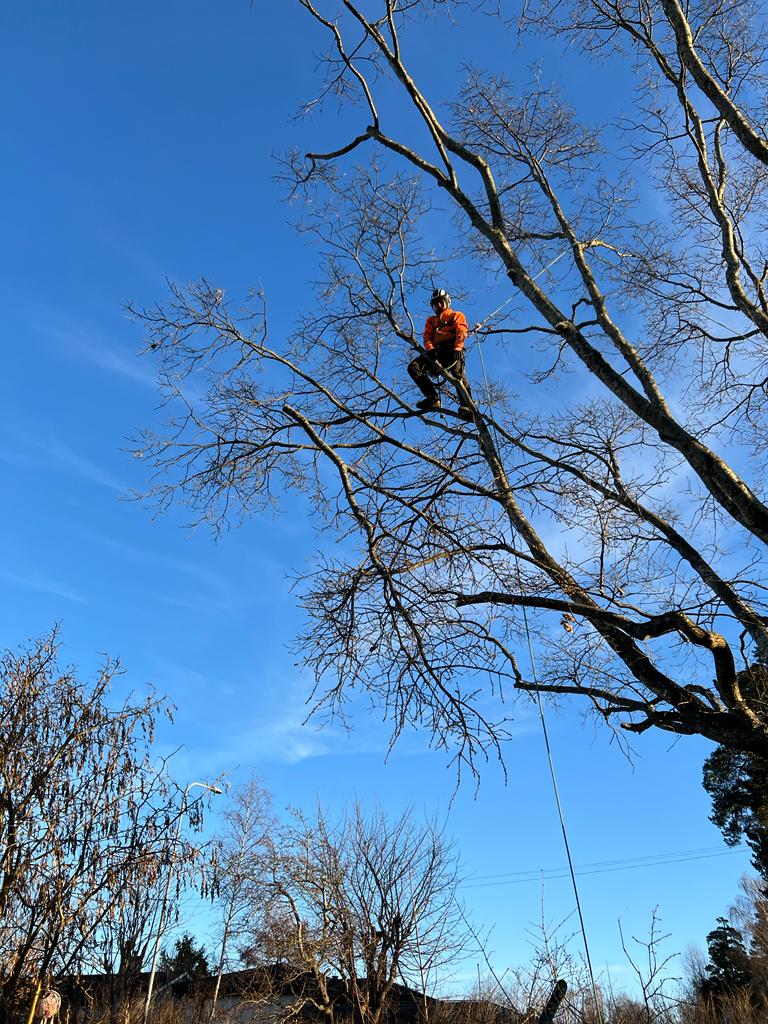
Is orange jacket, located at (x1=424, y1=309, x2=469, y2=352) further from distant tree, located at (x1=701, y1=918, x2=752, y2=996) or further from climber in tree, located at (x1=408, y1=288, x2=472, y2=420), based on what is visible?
distant tree, located at (x1=701, y1=918, x2=752, y2=996)

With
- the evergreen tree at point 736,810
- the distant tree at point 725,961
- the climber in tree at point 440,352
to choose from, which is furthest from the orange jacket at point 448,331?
the distant tree at point 725,961

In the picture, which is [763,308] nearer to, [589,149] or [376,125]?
[589,149]

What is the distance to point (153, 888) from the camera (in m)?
8.32

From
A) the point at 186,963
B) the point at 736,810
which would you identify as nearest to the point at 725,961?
the point at 736,810

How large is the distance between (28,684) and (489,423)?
235 inches

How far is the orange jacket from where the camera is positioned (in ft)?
21.0

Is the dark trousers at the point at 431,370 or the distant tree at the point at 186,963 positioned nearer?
the dark trousers at the point at 431,370

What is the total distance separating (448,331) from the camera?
21.0 ft

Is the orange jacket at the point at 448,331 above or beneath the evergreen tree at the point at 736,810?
beneath

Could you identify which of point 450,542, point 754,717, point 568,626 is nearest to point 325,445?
point 450,542

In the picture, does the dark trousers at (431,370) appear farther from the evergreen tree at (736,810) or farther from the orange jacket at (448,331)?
the evergreen tree at (736,810)

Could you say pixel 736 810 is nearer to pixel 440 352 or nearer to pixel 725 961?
pixel 725 961

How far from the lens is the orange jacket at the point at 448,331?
6.39m

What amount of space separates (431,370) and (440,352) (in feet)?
0.54
